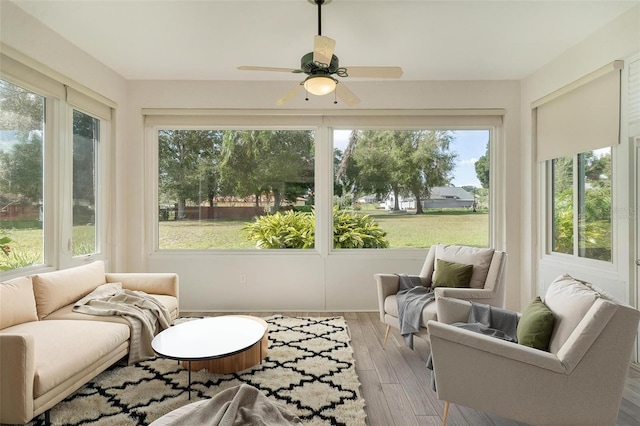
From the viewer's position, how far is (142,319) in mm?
2625

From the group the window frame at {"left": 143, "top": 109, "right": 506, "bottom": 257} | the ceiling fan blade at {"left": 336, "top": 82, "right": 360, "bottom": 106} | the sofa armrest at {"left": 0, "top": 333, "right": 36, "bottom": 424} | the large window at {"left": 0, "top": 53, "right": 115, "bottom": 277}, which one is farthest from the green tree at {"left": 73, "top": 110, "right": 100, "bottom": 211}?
the ceiling fan blade at {"left": 336, "top": 82, "right": 360, "bottom": 106}

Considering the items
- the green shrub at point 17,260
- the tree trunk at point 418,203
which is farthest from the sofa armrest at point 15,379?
the tree trunk at point 418,203

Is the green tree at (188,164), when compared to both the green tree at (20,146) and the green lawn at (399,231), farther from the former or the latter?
the green tree at (20,146)

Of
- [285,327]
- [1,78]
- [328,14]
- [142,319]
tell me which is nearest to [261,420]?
[142,319]

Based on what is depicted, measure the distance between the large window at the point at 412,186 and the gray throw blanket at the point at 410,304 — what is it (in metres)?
1.11

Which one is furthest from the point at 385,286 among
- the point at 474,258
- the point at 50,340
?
the point at 50,340

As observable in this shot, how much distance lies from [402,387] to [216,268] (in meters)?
2.60

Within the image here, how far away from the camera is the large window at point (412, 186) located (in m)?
4.17

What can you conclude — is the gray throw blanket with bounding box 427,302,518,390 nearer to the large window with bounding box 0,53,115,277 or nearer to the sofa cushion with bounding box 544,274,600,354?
the sofa cushion with bounding box 544,274,600,354

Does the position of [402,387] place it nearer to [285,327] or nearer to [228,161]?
[285,327]

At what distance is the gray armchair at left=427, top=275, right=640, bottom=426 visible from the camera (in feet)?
5.02

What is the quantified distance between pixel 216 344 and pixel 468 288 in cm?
212

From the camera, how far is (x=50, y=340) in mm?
2111

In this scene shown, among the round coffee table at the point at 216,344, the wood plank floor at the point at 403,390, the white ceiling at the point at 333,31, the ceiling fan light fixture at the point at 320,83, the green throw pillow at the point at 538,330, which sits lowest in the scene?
the wood plank floor at the point at 403,390
